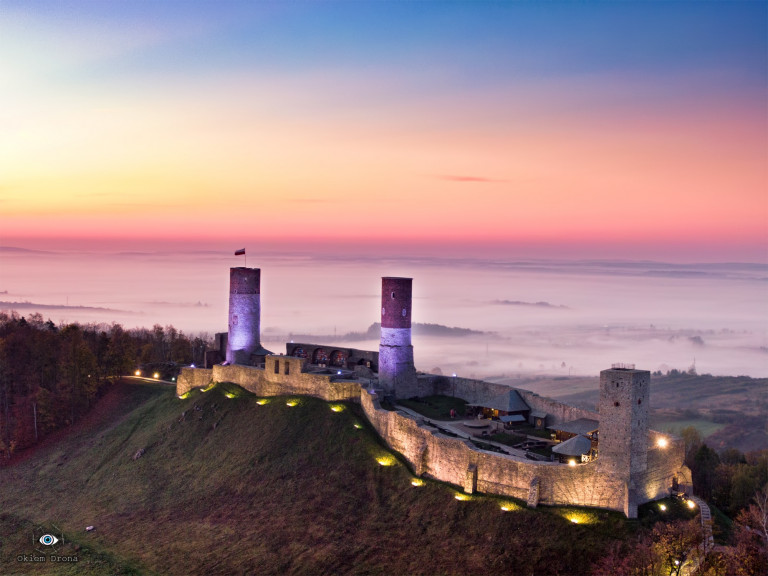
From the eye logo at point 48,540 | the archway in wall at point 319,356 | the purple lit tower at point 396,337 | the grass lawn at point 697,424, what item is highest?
the purple lit tower at point 396,337

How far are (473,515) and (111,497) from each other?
31621 millimetres

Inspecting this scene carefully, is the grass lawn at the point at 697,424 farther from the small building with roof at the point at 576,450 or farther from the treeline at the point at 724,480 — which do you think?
the small building with roof at the point at 576,450

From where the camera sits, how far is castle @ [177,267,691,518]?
39.1m

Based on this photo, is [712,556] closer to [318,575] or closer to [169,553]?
[318,575]

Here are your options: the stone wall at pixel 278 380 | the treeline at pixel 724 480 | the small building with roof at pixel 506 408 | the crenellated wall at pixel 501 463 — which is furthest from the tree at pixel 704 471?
the stone wall at pixel 278 380

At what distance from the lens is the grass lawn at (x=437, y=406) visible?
56.8 meters

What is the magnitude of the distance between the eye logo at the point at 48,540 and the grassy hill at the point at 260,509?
712mm

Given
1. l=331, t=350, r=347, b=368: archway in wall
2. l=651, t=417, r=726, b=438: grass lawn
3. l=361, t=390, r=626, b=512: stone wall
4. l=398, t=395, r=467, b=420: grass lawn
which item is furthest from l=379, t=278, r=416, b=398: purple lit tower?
l=651, t=417, r=726, b=438: grass lawn

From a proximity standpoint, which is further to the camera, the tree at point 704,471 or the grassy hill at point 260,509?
the tree at point 704,471

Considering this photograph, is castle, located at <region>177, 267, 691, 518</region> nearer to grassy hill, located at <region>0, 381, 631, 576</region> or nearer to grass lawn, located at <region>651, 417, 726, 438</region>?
grassy hill, located at <region>0, 381, 631, 576</region>

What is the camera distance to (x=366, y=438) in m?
51.8

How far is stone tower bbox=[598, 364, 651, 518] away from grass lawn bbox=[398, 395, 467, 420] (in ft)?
60.8

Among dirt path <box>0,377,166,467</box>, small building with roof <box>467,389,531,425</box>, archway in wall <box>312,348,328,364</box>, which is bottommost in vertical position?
dirt path <box>0,377,166,467</box>

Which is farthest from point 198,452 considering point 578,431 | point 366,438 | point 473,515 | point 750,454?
point 750,454
